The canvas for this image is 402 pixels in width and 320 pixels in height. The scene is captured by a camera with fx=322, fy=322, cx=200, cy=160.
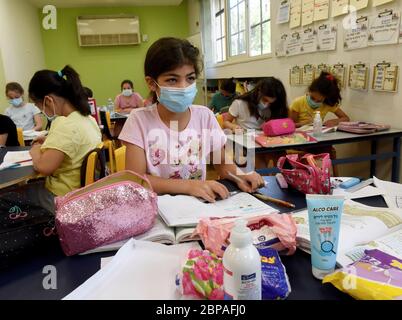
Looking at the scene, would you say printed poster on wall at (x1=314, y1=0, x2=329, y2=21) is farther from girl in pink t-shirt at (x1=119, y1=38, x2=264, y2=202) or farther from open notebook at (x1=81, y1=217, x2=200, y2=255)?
open notebook at (x1=81, y1=217, x2=200, y2=255)

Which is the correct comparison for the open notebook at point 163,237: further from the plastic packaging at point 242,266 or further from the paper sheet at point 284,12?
the paper sheet at point 284,12

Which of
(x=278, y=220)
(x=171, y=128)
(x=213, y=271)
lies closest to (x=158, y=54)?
(x=171, y=128)

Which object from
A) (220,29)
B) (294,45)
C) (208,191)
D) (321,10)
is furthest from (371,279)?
(220,29)

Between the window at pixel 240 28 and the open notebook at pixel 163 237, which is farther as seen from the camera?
the window at pixel 240 28

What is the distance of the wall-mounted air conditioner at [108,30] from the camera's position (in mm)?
6938

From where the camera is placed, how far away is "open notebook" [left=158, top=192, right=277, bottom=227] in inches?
34.3

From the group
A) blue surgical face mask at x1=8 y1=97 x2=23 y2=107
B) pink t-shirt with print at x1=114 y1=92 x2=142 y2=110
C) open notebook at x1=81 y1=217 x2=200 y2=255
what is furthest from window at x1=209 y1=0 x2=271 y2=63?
open notebook at x1=81 y1=217 x2=200 y2=255

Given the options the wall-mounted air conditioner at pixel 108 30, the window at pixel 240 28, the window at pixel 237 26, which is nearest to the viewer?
the window at pixel 240 28

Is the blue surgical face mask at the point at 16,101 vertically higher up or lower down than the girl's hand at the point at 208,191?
higher up

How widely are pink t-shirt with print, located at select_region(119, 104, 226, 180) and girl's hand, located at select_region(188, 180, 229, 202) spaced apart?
1.00ft

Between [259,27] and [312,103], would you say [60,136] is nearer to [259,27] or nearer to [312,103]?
[312,103]

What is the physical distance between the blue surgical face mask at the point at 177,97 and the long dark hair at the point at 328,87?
5.45 feet

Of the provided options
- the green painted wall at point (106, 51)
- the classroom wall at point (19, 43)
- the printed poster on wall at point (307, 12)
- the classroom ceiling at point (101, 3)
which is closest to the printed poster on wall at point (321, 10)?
the printed poster on wall at point (307, 12)

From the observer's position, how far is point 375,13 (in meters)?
2.30
